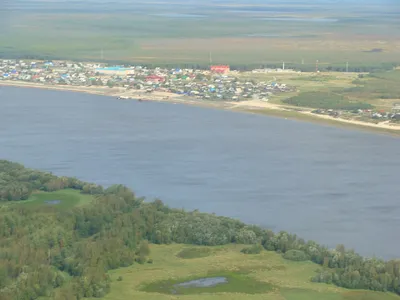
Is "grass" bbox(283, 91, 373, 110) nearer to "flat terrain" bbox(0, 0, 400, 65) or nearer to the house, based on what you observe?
the house

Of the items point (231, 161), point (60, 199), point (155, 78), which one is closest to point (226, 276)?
point (60, 199)

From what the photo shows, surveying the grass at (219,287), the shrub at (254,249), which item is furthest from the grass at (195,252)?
the grass at (219,287)

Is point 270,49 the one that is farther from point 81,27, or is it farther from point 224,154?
point 224,154

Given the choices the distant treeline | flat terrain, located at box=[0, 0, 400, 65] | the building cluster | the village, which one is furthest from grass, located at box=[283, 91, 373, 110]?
flat terrain, located at box=[0, 0, 400, 65]

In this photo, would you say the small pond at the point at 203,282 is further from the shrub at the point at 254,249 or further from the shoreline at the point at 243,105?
the shoreline at the point at 243,105

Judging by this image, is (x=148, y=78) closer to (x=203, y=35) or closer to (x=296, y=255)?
(x=203, y=35)

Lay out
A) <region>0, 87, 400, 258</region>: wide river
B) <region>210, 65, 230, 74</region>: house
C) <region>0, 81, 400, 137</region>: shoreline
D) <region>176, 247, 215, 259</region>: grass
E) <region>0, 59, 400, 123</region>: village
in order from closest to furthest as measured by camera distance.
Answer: <region>176, 247, 215, 259</region>: grass < <region>0, 87, 400, 258</region>: wide river < <region>0, 81, 400, 137</region>: shoreline < <region>0, 59, 400, 123</region>: village < <region>210, 65, 230, 74</region>: house
